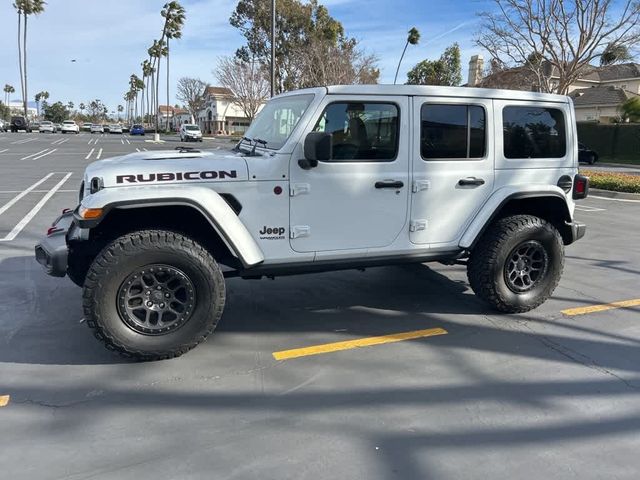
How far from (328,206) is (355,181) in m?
0.29

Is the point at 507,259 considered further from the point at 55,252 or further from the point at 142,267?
the point at 55,252

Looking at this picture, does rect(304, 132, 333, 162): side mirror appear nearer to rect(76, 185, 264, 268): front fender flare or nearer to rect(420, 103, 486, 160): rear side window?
rect(76, 185, 264, 268): front fender flare

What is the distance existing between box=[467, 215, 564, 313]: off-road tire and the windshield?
2006 millimetres

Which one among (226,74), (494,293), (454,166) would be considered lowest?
(494,293)

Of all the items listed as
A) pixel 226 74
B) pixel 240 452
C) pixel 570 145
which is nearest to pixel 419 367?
pixel 240 452

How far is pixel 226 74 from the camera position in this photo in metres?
45.3

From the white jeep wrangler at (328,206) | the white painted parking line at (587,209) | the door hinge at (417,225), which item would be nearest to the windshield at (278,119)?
the white jeep wrangler at (328,206)

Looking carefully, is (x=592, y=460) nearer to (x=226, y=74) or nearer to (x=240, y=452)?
(x=240, y=452)

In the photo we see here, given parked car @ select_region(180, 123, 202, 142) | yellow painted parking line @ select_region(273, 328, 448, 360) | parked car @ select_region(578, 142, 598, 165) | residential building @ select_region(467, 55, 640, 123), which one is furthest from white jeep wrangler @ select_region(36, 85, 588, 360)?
parked car @ select_region(180, 123, 202, 142)

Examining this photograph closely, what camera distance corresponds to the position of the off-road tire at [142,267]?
3518mm

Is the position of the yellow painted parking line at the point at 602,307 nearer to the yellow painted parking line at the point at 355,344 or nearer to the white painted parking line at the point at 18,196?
the yellow painted parking line at the point at 355,344

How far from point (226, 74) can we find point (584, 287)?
143 feet

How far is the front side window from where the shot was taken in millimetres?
4035

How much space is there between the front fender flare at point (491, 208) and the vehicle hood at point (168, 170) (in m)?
2.00
